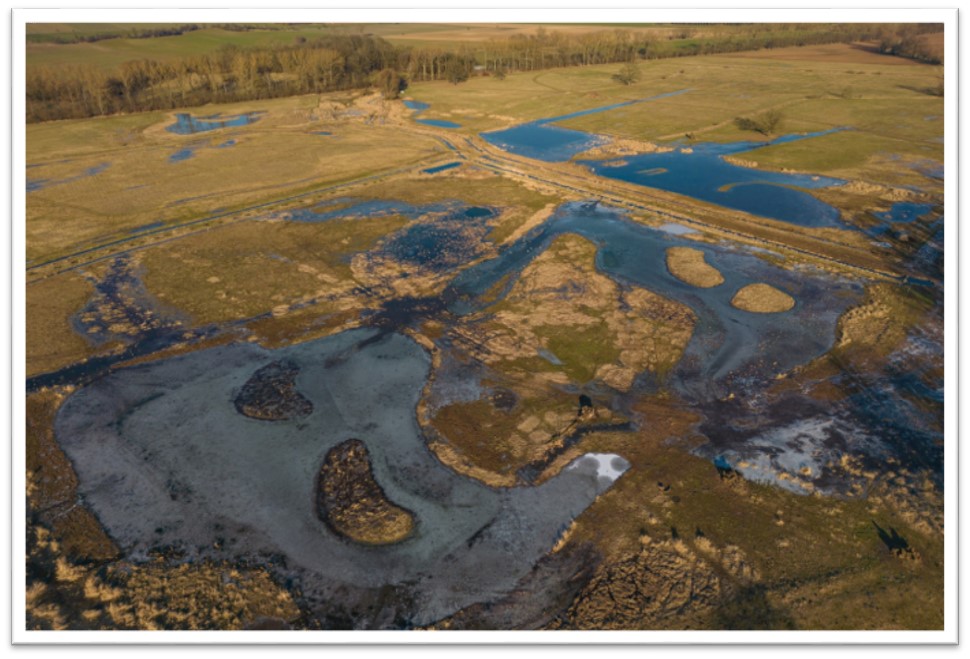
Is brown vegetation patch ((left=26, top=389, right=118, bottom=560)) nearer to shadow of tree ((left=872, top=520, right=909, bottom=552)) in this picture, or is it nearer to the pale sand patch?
shadow of tree ((left=872, top=520, right=909, bottom=552))

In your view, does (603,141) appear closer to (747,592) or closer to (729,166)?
(729,166)

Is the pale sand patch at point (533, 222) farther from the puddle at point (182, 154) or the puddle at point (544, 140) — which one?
the puddle at point (182, 154)

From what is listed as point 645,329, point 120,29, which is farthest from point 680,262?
point 120,29

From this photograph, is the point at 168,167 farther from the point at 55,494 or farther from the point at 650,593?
the point at 650,593

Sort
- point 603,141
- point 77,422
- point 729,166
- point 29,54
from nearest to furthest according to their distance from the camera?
point 77,422 → point 729,166 → point 603,141 → point 29,54

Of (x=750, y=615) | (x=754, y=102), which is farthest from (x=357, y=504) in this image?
(x=754, y=102)

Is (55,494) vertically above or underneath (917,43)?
underneath
